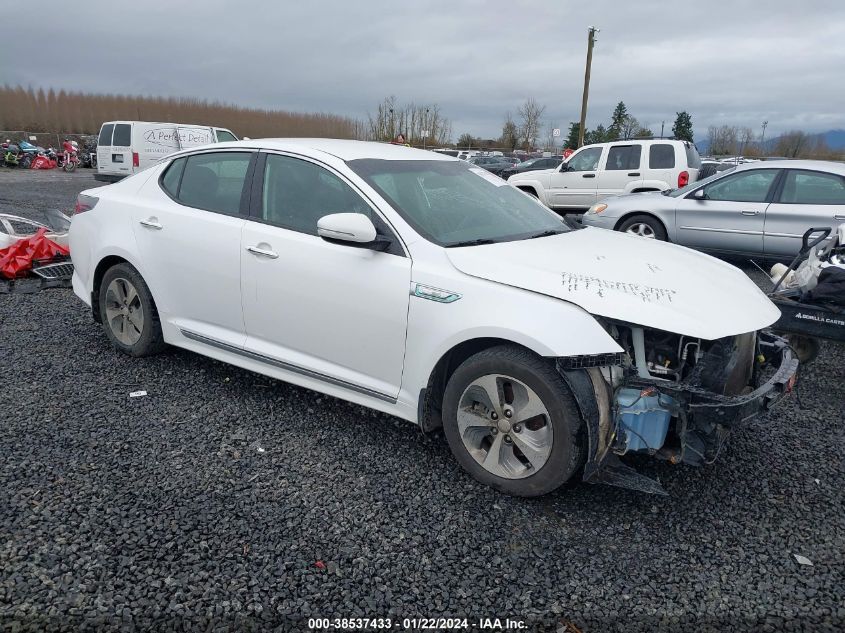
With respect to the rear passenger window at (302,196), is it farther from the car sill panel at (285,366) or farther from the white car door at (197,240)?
the car sill panel at (285,366)

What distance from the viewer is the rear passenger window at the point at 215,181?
3.97 meters

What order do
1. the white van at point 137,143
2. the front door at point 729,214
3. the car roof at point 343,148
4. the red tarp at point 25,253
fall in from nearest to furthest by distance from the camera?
the car roof at point 343,148
the red tarp at point 25,253
the front door at point 729,214
the white van at point 137,143

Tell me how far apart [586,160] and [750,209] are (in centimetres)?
510

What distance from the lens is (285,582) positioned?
245cm

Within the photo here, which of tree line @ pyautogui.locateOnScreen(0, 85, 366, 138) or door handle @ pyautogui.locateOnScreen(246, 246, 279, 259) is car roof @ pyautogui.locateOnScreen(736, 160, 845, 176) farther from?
tree line @ pyautogui.locateOnScreen(0, 85, 366, 138)

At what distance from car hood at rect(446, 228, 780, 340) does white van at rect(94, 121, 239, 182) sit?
17.0m

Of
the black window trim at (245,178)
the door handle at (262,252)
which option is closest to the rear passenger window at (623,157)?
the black window trim at (245,178)

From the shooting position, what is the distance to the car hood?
275 centimetres

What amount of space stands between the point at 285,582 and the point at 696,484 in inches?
82.6

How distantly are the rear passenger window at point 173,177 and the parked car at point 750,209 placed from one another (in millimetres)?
7103

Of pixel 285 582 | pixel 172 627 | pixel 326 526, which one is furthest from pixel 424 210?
pixel 172 627

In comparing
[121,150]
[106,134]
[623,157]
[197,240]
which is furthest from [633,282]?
[106,134]

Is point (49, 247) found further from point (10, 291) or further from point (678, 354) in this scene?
point (678, 354)

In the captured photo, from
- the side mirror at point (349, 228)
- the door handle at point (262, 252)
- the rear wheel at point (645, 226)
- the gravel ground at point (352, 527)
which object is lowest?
the gravel ground at point (352, 527)
